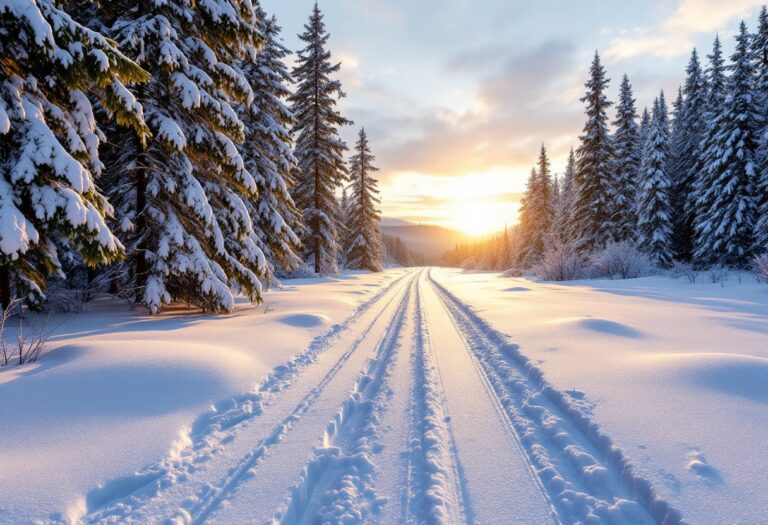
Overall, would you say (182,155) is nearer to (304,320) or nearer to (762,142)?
(304,320)

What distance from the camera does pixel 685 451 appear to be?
279 centimetres

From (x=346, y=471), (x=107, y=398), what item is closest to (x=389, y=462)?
(x=346, y=471)

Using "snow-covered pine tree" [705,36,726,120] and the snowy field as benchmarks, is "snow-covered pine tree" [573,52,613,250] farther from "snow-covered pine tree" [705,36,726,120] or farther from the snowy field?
the snowy field

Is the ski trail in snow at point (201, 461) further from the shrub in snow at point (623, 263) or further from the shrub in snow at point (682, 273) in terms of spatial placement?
the shrub in snow at point (623, 263)

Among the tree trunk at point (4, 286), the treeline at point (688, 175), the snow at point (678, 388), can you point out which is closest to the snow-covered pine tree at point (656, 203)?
the treeline at point (688, 175)

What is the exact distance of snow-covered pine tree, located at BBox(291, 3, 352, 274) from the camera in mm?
21984

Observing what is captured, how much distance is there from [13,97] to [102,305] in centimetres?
562

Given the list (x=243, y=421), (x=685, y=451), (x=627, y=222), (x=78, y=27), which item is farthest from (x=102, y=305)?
(x=627, y=222)

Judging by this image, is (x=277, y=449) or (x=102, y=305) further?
(x=102, y=305)

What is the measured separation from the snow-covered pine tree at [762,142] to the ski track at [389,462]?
22952 mm

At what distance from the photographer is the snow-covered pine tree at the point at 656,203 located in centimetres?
2348

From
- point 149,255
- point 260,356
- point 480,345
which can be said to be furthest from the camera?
point 149,255

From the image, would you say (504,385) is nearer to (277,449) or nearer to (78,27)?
(277,449)

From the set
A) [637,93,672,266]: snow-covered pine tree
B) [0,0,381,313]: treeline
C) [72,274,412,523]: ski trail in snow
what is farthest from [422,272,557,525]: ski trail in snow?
[637,93,672,266]: snow-covered pine tree
